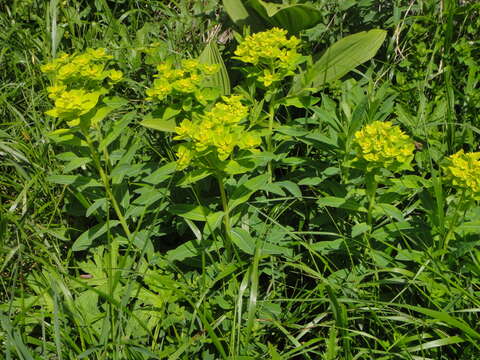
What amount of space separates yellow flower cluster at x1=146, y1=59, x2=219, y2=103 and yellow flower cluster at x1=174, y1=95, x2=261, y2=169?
18 cm

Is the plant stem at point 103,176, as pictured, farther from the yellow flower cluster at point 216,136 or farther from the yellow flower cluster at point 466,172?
the yellow flower cluster at point 466,172

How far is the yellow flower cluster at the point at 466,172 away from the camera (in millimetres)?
1325

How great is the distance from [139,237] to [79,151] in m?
0.38

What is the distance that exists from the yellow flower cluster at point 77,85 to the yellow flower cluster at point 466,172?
1.04 meters

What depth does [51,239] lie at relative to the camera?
5.88ft

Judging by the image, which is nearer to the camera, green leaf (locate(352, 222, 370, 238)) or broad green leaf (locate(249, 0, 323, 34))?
green leaf (locate(352, 222, 370, 238))

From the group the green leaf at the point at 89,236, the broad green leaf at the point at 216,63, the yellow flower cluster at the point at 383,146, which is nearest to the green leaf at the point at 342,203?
the yellow flower cluster at the point at 383,146

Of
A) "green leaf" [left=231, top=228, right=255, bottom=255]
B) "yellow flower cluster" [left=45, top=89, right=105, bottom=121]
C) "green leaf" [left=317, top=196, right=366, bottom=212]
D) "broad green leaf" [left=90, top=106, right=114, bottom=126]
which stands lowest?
"green leaf" [left=317, top=196, right=366, bottom=212]

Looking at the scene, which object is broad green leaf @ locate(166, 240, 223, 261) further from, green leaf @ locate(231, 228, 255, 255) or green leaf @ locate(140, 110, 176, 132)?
green leaf @ locate(140, 110, 176, 132)

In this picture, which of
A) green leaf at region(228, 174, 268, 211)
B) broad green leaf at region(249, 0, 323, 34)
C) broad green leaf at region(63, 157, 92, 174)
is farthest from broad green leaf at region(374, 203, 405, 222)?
broad green leaf at region(249, 0, 323, 34)

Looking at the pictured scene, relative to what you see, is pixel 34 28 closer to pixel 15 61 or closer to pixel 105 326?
pixel 15 61

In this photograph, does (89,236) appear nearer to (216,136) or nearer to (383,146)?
(216,136)

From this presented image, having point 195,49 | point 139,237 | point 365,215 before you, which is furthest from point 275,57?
point 195,49

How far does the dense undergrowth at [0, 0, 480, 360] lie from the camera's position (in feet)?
4.50
